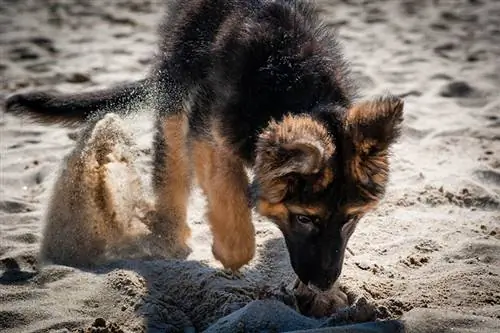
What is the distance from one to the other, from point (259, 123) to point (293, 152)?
2.47ft

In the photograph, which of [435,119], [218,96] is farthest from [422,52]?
[218,96]

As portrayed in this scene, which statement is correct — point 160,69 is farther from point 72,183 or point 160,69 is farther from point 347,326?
point 347,326

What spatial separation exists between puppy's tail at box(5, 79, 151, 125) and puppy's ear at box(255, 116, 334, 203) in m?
2.15

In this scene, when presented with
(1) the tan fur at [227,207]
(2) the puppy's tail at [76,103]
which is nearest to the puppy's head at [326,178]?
(1) the tan fur at [227,207]

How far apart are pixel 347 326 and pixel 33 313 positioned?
71.7 inches

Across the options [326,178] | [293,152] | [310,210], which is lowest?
[310,210]

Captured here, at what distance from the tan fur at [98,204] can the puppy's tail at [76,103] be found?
158 mm

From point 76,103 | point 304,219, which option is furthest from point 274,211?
point 76,103

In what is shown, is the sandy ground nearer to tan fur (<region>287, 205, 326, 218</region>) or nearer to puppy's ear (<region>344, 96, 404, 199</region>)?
tan fur (<region>287, 205, 326, 218</region>)

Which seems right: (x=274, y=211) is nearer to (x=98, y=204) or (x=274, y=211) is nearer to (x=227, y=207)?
(x=227, y=207)

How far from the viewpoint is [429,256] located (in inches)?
177

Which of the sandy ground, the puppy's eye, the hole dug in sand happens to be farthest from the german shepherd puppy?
the sandy ground

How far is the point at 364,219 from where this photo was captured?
16.9 ft

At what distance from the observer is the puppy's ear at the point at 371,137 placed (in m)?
3.38
